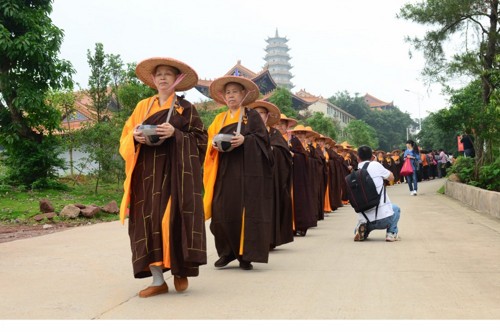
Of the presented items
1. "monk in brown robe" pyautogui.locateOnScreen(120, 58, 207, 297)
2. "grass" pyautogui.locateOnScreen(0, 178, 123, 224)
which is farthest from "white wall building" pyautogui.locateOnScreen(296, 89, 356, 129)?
"monk in brown robe" pyautogui.locateOnScreen(120, 58, 207, 297)

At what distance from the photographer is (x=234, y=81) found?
781 cm

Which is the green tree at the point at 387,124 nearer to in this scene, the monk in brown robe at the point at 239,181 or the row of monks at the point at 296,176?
the row of monks at the point at 296,176

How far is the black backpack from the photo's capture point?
A: 396 inches

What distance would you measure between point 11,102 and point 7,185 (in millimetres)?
2306

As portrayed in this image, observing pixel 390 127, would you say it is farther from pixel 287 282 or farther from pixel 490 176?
pixel 287 282

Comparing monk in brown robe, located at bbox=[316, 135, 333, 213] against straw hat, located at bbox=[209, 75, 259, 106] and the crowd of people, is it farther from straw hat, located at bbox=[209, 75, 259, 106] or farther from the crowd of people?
straw hat, located at bbox=[209, 75, 259, 106]

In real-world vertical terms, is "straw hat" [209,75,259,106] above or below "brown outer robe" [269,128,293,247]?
above

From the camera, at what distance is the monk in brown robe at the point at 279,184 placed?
28.2 ft

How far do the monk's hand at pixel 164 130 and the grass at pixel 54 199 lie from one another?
821cm

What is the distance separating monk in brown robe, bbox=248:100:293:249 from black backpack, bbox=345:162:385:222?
1.27 metres

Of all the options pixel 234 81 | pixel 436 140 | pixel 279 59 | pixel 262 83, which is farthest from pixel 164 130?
pixel 279 59

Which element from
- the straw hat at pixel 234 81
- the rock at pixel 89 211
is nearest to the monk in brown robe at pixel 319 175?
the rock at pixel 89 211

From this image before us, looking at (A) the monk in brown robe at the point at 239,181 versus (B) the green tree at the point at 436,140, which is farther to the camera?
(B) the green tree at the point at 436,140

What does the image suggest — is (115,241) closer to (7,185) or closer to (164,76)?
(164,76)
